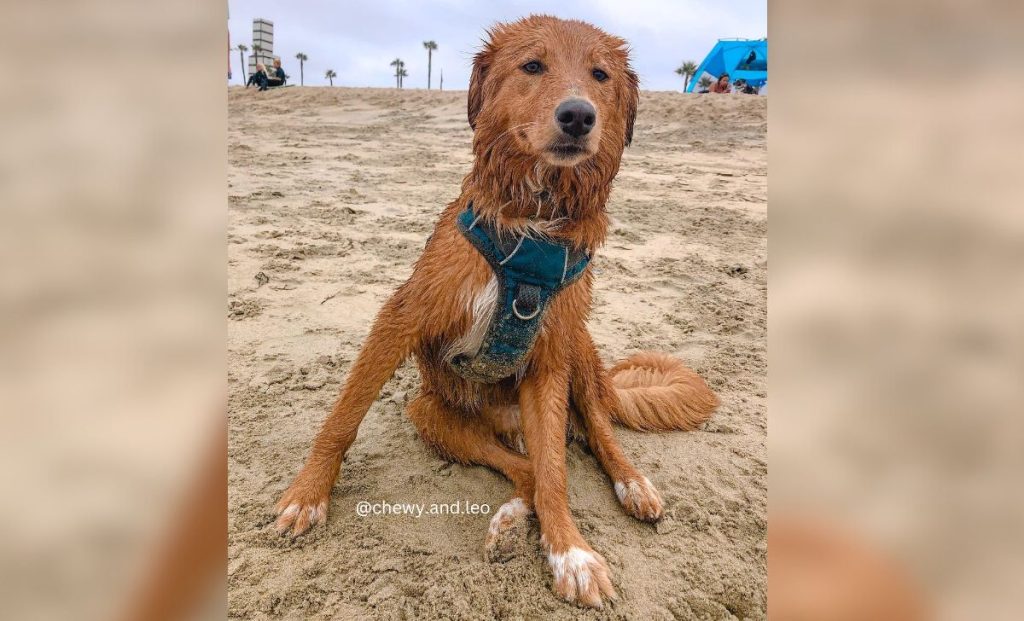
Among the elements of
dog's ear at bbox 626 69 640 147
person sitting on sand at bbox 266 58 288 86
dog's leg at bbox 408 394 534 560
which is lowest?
dog's leg at bbox 408 394 534 560

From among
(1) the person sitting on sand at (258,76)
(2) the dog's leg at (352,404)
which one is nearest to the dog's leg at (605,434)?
(2) the dog's leg at (352,404)

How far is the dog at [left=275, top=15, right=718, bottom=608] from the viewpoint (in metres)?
1.77

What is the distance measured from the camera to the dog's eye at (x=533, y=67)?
1778 mm

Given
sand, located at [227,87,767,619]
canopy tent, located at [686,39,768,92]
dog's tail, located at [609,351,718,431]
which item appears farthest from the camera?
dog's tail, located at [609,351,718,431]

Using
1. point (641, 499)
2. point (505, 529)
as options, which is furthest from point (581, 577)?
point (641, 499)

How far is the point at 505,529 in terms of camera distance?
195 centimetres

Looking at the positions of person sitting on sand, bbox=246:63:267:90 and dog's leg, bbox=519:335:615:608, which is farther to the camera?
person sitting on sand, bbox=246:63:267:90

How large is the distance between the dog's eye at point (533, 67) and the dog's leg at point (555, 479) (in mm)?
917

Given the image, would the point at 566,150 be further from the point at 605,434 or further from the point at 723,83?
the point at 723,83

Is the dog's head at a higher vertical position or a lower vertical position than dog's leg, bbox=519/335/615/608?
higher

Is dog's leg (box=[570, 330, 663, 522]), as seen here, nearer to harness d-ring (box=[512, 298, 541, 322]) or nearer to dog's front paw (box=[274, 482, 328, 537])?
harness d-ring (box=[512, 298, 541, 322])

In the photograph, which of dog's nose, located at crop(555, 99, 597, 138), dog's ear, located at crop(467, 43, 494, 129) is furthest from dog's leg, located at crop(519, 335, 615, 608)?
dog's ear, located at crop(467, 43, 494, 129)
